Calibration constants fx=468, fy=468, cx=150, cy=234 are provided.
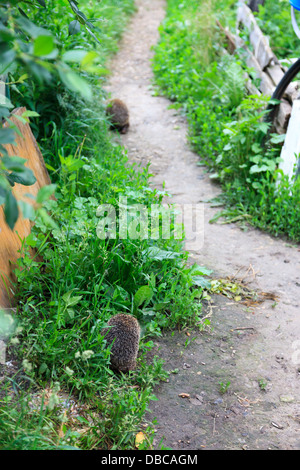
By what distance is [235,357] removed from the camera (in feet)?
10.3

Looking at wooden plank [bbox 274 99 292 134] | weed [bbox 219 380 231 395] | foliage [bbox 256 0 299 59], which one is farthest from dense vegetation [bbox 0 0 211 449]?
foliage [bbox 256 0 299 59]

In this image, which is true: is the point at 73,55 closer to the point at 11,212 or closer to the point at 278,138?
the point at 11,212

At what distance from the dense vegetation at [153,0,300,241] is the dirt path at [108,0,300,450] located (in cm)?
23

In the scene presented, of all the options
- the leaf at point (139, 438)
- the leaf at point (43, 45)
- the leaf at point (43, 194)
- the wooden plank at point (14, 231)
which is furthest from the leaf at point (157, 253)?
the leaf at point (43, 45)

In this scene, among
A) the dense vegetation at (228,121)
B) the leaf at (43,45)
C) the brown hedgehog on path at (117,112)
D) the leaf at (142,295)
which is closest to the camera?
the leaf at (43,45)

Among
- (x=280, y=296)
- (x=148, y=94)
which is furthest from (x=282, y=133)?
(x=148, y=94)

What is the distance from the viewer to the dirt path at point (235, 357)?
2594 mm

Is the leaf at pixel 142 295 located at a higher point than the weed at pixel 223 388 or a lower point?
higher

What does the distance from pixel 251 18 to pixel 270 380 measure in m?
5.18

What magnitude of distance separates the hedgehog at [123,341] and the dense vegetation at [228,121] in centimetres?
235

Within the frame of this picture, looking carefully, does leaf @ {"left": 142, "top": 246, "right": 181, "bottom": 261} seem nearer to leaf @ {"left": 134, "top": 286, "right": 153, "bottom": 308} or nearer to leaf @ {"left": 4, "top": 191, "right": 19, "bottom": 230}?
leaf @ {"left": 134, "top": 286, "right": 153, "bottom": 308}

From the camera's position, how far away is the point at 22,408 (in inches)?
87.3

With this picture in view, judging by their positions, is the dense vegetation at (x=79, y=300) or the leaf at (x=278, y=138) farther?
the leaf at (x=278, y=138)

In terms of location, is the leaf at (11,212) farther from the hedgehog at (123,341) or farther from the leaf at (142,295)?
the leaf at (142,295)
